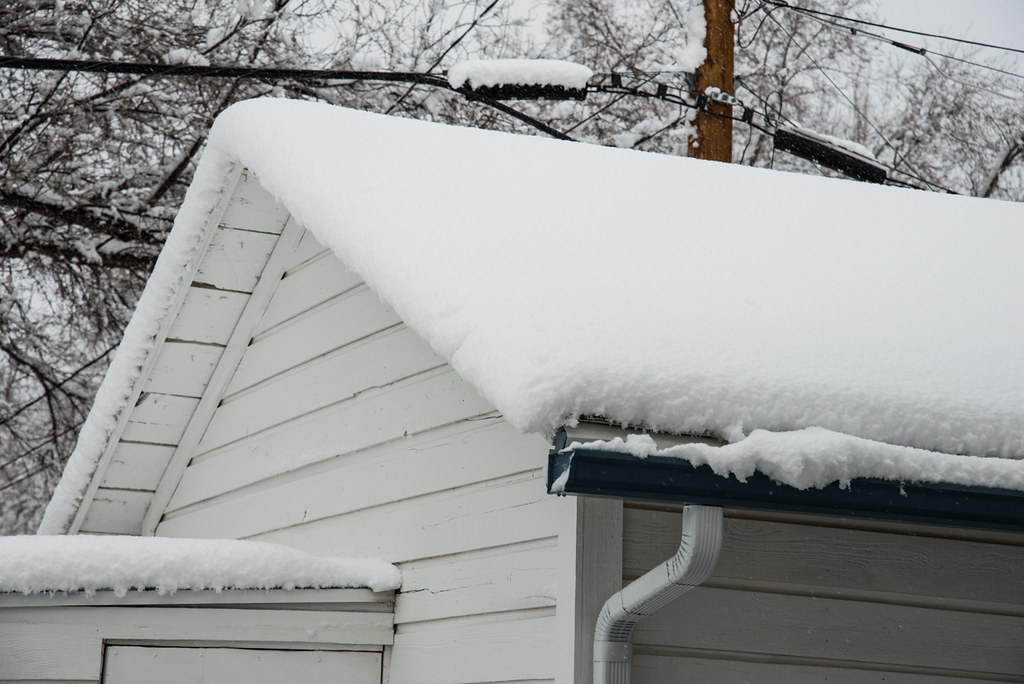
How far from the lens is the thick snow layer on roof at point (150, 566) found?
2.81 metres

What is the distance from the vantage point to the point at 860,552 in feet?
8.52

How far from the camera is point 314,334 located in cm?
401

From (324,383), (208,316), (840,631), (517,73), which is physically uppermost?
(517,73)

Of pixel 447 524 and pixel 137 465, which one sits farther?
pixel 137 465

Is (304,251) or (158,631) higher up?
(304,251)

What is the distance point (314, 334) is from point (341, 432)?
0.49m

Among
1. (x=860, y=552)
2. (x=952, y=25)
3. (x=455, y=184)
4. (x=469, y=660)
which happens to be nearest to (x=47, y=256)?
(x=455, y=184)

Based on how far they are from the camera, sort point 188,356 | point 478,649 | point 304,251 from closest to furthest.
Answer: point 478,649 < point 304,251 < point 188,356

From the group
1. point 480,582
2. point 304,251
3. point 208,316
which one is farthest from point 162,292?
point 480,582

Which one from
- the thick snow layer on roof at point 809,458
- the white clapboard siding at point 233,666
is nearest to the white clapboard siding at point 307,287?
the white clapboard siding at point 233,666

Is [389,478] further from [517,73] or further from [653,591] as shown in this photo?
[517,73]

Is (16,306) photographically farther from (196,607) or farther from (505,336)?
(505,336)

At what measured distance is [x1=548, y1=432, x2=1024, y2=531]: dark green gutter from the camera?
1775mm

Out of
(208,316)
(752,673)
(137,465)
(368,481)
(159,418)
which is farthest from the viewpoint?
(137,465)
